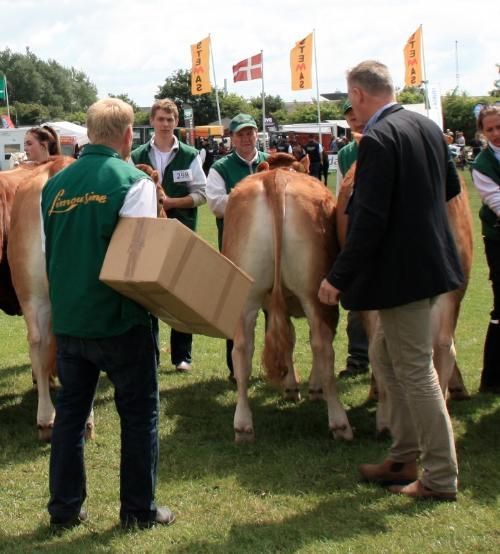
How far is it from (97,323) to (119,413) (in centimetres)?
50

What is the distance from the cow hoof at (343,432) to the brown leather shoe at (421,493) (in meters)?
1.01

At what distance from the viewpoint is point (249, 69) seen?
37969 millimetres

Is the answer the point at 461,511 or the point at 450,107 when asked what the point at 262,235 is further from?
the point at 450,107

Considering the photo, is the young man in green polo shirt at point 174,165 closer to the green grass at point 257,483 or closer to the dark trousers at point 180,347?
the dark trousers at point 180,347

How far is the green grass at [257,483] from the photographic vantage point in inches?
157

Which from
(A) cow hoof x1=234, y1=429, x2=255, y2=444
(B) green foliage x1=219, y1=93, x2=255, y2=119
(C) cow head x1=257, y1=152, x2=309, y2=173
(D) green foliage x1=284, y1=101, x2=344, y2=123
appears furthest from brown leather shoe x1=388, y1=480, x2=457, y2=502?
(B) green foliage x1=219, y1=93, x2=255, y2=119

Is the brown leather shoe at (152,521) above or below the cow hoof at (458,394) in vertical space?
above

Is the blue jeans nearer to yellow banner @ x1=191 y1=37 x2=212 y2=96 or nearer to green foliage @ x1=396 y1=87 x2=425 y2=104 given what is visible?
yellow banner @ x1=191 y1=37 x2=212 y2=96

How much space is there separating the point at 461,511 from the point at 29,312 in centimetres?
309

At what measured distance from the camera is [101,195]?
3.88 metres

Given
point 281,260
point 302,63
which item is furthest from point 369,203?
point 302,63

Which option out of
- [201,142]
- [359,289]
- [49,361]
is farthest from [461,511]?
[201,142]

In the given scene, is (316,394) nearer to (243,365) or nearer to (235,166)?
(243,365)

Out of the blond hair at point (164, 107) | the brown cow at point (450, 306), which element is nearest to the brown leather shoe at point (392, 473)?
the brown cow at point (450, 306)
